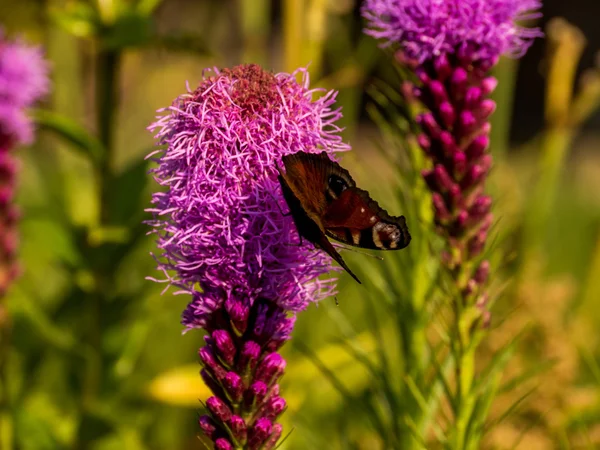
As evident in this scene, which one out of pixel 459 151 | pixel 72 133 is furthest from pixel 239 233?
pixel 72 133

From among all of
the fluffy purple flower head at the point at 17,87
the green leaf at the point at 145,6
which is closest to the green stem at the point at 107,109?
the green leaf at the point at 145,6

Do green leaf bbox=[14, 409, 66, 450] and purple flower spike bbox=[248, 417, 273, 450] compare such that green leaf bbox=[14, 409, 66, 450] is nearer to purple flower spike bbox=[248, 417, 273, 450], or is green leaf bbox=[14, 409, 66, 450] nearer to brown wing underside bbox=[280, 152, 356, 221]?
purple flower spike bbox=[248, 417, 273, 450]

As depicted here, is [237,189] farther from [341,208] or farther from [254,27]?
[254,27]

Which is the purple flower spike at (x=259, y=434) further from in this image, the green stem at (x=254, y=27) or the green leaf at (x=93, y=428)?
the green stem at (x=254, y=27)

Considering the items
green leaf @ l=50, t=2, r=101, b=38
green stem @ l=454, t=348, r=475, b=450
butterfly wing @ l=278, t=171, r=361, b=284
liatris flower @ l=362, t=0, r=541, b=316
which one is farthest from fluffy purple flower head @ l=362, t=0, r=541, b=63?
green leaf @ l=50, t=2, r=101, b=38

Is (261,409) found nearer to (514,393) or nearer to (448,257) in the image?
(448,257)

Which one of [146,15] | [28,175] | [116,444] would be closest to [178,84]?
[28,175]
